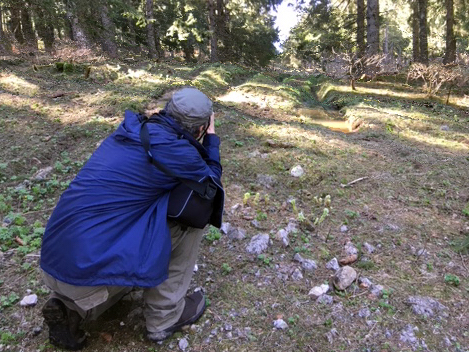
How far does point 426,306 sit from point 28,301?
10.4ft

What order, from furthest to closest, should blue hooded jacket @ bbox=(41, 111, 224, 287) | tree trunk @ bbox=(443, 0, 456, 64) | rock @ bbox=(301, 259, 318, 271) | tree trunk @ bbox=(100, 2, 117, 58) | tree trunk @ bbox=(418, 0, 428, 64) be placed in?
tree trunk @ bbox=(418, 0, 428, 64), tree trunk @ bbox=(443, 0, 456, 64), tree trunk @ bbox=(100, 2, 117, 58), rock @ bbox=(301, 259, 318, 271), blue hooded jacket @ bbox=(41, 111, 224, 287)

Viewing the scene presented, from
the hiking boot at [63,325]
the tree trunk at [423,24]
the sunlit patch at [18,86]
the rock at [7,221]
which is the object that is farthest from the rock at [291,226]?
the tree trunk at [423,24]

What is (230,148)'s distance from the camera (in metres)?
6.16

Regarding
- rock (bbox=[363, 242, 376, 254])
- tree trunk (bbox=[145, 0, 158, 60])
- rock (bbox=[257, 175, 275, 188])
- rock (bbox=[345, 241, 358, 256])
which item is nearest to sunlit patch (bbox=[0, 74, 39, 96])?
rock (bbox=[257, 175, 275, 188])

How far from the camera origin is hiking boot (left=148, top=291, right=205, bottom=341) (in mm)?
2551

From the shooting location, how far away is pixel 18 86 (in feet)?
29.4

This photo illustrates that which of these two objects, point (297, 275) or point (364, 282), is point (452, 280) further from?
point (297, 275)

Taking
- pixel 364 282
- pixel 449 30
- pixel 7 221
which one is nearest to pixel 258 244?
pixel 364 282

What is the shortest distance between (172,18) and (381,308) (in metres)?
22.7

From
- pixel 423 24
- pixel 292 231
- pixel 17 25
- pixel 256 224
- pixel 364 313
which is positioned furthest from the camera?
pixel 423 24

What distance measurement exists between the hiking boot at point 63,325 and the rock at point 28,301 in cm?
52

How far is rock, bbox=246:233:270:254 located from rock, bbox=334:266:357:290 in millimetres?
764

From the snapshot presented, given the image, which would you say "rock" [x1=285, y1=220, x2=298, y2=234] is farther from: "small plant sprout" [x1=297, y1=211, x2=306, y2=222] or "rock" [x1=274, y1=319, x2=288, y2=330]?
"rock" [x1=274, y1=319, x2=288, y2=330]

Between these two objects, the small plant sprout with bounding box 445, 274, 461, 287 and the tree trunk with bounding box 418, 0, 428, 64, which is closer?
the small plant sprout with bounding box 445, 274, 461, 287
